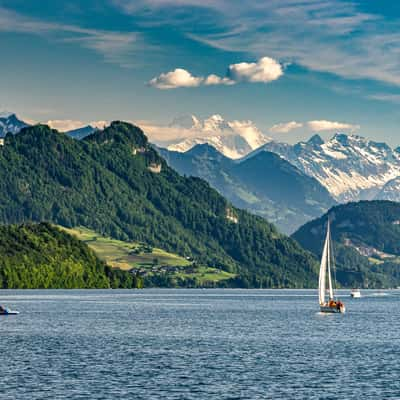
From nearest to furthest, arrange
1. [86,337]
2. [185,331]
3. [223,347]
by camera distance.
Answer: [223,347] < [86,337] < [185,331]

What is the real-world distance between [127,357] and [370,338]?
56773 millimetres

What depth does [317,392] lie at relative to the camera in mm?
99312

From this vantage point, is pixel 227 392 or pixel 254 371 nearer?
pixel 227 392

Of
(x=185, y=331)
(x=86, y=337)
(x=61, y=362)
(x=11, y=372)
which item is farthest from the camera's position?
(x=185, y=331)

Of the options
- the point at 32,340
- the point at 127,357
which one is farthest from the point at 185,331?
the point at 127,357

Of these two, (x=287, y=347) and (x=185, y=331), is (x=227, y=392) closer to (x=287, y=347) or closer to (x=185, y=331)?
(x=287, y=347)

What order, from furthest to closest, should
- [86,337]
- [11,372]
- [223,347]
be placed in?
[86,337] → [223,347] → [11,372]

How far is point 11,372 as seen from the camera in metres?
112

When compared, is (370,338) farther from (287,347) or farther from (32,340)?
(32,340)

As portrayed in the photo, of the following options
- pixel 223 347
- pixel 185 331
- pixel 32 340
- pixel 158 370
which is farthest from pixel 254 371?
pixel 185 331

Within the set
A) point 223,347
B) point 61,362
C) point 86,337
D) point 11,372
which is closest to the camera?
point 11,372

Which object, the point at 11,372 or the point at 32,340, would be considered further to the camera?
the point at 32,340

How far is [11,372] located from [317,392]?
3643 cm

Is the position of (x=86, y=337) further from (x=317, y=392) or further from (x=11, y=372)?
(x=317, y=392)
